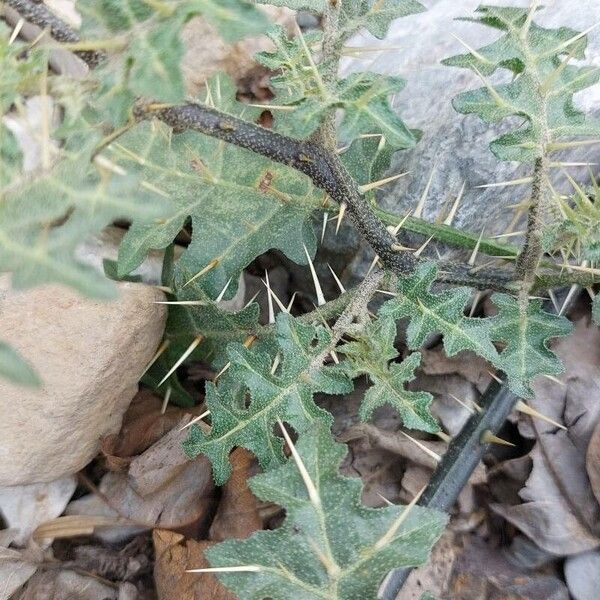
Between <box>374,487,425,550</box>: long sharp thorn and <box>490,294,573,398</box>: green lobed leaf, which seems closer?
<box>374,487,425,550</box>: long sharp thorn

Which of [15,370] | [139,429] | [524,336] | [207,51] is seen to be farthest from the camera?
[207,51]

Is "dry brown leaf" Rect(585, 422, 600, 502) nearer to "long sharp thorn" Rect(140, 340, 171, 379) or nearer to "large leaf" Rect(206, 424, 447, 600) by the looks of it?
"large leaf" Rect(206, 424, 447, 600)

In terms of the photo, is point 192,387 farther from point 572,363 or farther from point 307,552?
point 572,363

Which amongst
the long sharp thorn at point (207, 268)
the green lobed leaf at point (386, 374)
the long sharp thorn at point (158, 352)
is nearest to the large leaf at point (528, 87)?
the green lobed leaf at point (386, 374)

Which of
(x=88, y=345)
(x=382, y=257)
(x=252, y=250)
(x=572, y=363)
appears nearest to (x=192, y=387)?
(x=88, y=345)

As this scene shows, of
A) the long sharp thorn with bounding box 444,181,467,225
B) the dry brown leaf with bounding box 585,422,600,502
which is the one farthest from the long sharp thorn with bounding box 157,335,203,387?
the dry brown leaf with bounding box 585,422,600,502

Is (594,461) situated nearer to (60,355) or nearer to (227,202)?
(227,202)

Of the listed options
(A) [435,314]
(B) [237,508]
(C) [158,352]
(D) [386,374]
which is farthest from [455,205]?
(B) [237,508]

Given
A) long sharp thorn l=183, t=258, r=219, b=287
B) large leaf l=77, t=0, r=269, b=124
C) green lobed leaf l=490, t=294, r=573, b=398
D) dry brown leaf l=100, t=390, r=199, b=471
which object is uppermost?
large leaf l=77, t=0, r=269, b=124
